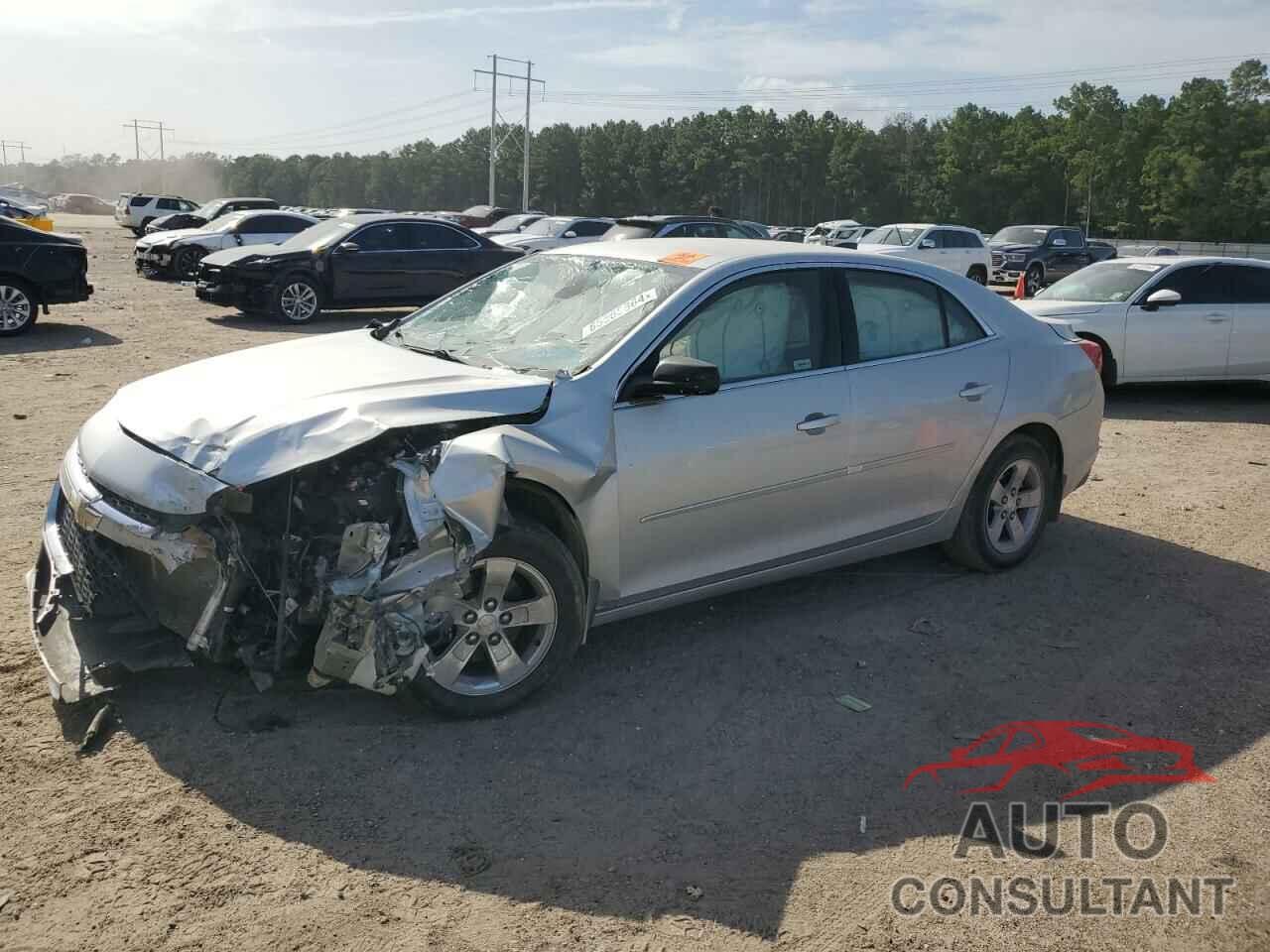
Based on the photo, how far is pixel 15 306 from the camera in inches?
534

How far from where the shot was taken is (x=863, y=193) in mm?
92500

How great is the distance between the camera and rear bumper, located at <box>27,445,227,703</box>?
12.1 feet

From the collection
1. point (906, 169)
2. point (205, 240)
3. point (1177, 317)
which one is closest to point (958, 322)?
point (1177, 317)

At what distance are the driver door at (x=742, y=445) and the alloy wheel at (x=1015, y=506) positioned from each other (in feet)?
4.13

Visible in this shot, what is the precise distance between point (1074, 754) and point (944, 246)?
21.7 meters

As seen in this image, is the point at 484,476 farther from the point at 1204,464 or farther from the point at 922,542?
the point at 1204,464

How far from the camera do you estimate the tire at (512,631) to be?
154 inches

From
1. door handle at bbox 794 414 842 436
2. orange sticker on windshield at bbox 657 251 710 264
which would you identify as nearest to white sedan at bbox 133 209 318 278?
orange sticker on windshield at bbox 657 251 710 264

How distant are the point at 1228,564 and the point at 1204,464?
2814 mm

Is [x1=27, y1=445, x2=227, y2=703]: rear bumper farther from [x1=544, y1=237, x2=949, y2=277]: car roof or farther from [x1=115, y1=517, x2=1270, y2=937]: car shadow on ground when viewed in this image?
[x1=544, y1=237, x2=949, y2=277]: car roof

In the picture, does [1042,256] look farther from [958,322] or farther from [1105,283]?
[958,322]

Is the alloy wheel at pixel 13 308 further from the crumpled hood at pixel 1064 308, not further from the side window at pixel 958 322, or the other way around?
the side window at pixel 958 322

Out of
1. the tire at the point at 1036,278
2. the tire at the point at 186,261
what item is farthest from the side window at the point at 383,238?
the tire at the point at 1036,278

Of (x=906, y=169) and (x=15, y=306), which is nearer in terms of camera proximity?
(x=15, y=306)
